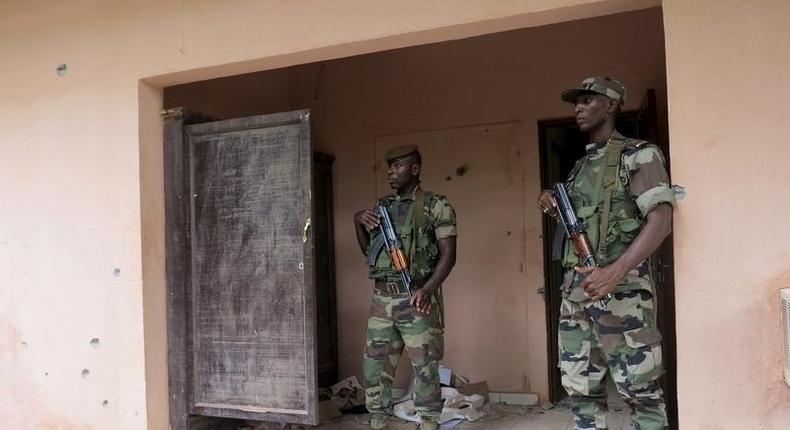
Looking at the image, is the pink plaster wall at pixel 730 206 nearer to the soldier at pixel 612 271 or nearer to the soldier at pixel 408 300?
the soldier at pixel 612 271

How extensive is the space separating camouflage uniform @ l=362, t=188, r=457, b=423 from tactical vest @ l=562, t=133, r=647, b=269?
40.3 inches

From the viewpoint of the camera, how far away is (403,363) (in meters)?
4.59

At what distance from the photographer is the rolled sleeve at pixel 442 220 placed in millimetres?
3346

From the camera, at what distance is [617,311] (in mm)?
2393

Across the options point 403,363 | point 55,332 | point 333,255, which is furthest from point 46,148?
point 403,363

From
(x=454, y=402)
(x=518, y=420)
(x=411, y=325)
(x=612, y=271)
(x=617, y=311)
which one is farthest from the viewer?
(x=454, y=402)

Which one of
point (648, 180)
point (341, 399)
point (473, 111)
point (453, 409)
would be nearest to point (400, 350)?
point (453, 409)

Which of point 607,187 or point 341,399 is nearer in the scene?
point 607,187

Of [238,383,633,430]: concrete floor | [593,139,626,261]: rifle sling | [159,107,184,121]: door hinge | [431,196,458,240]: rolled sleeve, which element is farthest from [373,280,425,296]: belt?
[159,107,184,121]: door hinge

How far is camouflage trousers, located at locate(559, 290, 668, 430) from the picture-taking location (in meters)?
2.34

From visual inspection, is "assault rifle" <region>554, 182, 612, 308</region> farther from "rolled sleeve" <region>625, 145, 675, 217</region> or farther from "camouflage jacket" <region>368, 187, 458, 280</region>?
"camouflage jacket" <region>368, 187, 458, 280</region>

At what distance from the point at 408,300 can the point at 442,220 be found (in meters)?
0.48

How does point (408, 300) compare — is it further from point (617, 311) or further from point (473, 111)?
point (473, 111)

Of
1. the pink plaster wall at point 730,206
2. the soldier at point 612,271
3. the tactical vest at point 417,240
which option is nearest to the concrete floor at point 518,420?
the tactical vest at point 417,240
